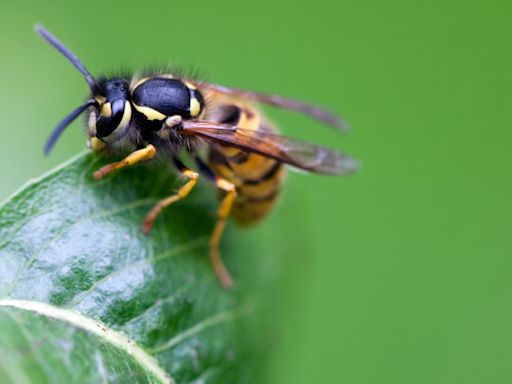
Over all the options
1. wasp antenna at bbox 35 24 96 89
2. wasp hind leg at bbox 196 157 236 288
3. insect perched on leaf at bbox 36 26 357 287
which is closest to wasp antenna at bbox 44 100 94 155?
insect perched on leaf at bbox 36 26 357 287

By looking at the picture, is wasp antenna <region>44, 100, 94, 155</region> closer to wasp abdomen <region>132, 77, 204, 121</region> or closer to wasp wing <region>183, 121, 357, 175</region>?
wasp abdomen <region>132, 77, 204, 121</region>

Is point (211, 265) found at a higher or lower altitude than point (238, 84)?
lower

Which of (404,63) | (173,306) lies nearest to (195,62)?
(404,63)

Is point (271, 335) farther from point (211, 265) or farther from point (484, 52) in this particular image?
point (484, 52)

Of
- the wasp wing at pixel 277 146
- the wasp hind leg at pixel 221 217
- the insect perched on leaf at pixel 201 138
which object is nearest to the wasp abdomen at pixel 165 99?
the insect perched on leaf at pixel 201 138

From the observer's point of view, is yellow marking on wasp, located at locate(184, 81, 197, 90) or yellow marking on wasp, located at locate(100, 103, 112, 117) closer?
→ yellow marking on wasp, located at locate(100, 103, 112, 117)

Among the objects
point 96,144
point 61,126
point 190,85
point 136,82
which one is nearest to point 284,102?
point 190,85

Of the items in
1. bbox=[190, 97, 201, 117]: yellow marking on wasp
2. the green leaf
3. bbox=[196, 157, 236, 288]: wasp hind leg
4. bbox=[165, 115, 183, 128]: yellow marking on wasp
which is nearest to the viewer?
the green leaf
